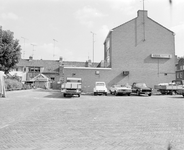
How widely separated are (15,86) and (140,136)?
2782 centimetres

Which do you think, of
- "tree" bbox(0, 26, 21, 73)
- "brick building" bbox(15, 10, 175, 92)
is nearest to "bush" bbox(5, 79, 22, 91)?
"tree" bbox(0, 26, 21, 73)

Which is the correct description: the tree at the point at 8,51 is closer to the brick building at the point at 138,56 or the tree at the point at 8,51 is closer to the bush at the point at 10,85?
the bush at the point at 10,85

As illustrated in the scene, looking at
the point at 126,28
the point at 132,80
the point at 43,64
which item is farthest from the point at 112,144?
the point at 43,64

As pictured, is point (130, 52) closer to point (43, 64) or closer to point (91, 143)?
point (91, 143)

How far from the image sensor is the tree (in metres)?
25.4

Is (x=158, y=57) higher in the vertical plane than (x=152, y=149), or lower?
higher

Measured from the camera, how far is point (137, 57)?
2986cm

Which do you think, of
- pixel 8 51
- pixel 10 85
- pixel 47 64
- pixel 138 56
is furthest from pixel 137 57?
pixel 47 64

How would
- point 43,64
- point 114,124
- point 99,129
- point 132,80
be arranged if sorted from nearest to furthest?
point 99,129
point 114,124
point 132,80
point 43,64

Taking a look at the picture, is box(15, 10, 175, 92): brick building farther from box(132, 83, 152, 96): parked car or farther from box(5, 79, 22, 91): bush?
box(5, 79, 22, 91): bush

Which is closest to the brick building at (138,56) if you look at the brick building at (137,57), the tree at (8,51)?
the brick building at (137,57)

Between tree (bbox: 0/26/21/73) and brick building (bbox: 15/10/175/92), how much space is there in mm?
7483

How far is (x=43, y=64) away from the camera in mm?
60531

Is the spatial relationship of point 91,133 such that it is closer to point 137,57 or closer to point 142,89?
point 142,89
